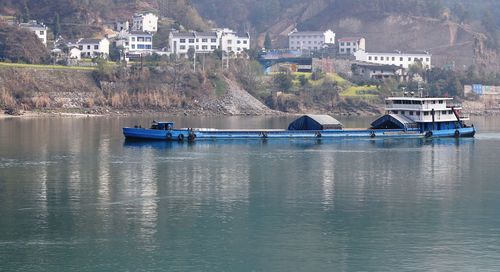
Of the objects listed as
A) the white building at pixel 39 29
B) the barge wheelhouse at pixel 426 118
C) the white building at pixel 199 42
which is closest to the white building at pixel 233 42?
the white building at pixel 199 42

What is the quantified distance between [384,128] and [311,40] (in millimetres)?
83061

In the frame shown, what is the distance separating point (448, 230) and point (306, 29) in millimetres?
153741

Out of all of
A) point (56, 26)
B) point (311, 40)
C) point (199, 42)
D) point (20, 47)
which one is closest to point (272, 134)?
point (20, 47)

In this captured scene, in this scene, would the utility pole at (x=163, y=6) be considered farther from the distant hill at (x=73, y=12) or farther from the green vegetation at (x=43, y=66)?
the green vegetation at (x=43, y=66)

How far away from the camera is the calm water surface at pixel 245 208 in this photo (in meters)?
31.9

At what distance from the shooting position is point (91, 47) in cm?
12244

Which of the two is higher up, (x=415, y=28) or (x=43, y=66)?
(x=415, y=28)

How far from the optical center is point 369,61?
14475 centimetres

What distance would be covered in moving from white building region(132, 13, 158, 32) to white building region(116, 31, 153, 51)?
15.7ft

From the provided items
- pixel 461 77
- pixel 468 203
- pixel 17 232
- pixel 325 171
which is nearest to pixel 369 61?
pixel 461 77

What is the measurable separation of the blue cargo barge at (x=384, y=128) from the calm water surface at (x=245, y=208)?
19.1ft

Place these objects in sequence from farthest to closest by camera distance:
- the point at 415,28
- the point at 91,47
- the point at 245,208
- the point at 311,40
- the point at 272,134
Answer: the point at 415,28
the point at 311,40
the point at 91,47
the point at 272,134
the point at 245,208

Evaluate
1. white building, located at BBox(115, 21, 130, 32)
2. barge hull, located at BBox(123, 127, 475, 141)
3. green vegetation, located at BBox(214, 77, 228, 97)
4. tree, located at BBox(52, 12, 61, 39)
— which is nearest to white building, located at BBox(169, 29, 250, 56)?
white building, located at BBox(115, 21, 130, 32)

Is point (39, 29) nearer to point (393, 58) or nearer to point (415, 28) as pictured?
point (393, 58)
